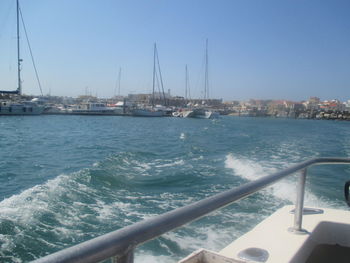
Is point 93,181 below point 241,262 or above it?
below

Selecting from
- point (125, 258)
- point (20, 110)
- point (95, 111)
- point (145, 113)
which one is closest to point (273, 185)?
point (125, 258)

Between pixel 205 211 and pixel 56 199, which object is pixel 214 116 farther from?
pixel 205 211

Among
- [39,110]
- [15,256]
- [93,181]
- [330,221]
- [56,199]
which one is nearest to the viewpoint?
[330,221]

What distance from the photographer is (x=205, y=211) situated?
3.72ft

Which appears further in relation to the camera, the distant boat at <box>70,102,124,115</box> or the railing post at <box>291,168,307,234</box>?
the distant boat at <box>70,102,124,115</box>

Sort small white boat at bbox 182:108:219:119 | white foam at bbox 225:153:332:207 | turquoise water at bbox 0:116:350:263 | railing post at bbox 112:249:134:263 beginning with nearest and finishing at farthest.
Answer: railing post at bbox 112:249:134:263 → turquoise water at bbox 0:116:350:263 → white foam at bbox 225:153:332:207 → small white boat at bbox 182:108:219:119

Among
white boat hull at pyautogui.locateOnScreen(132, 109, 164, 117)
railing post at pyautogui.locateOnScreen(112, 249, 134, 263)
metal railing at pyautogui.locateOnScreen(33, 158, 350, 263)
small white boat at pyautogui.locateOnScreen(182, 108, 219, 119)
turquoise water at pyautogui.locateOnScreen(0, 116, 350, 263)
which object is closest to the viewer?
metal railing at pyautogui.locateOnScreen(33, 158, 350, 263)

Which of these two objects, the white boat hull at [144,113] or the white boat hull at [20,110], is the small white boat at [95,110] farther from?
the white boat hull at [20,110]

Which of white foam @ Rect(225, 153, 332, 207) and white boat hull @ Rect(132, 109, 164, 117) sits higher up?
white boat hull @ Rect(132, 109, 164, 117)

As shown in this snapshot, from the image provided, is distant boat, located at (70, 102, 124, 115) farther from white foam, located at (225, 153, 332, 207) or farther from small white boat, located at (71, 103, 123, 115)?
white foam, located at (225, 153, 332, 207)

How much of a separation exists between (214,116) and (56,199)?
66669 mm

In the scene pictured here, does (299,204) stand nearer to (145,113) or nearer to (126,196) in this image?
(126,196)

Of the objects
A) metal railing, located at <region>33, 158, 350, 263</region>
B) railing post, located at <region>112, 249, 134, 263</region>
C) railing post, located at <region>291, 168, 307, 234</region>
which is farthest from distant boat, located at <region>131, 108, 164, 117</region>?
railing post, located at <region>112, 249, 134, 263</region>

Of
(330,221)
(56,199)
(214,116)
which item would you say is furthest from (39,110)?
(330,221)
